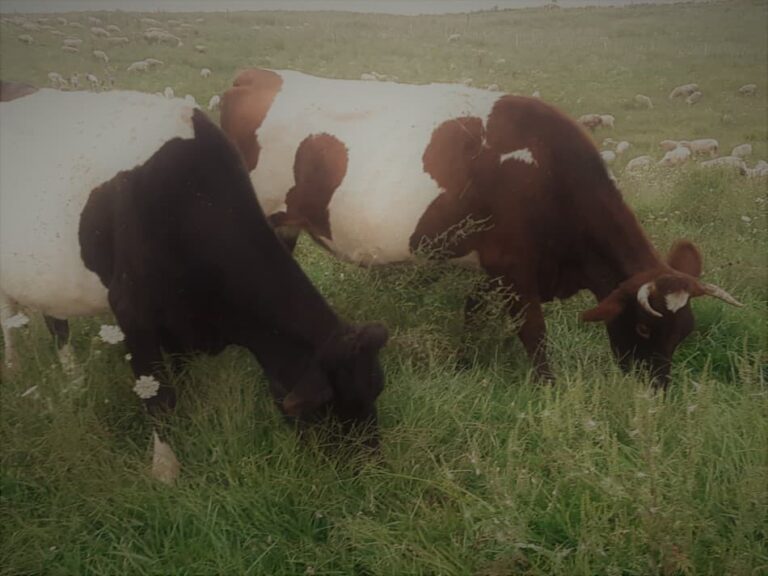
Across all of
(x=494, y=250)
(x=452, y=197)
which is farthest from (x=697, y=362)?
(x=452, y=197)

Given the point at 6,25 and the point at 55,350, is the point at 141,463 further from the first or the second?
the point at 6,25

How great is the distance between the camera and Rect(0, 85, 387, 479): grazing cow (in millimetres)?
2656

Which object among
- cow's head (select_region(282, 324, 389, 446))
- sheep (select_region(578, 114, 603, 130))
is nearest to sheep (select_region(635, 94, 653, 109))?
sheep (select_region(578, 114, 603, 130))

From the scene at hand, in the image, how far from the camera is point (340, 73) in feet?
20.5

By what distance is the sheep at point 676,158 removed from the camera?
7.74m

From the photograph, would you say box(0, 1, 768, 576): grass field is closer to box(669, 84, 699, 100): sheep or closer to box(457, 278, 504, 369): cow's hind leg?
box(457, 278, 504, 369): cow's hind leg

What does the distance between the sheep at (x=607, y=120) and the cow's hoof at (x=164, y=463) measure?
6.36 m

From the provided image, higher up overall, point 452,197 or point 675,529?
point 452,197

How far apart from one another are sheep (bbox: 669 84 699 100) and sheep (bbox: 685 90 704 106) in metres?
0.05

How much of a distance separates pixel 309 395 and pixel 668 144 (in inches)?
290

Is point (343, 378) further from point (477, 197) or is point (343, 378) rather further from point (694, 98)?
point (694, 98)

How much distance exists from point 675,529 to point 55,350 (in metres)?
3.48

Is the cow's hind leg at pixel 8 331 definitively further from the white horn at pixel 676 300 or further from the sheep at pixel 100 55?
the white horn at pixel 676 300

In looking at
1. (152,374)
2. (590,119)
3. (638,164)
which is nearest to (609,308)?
(152,374)
